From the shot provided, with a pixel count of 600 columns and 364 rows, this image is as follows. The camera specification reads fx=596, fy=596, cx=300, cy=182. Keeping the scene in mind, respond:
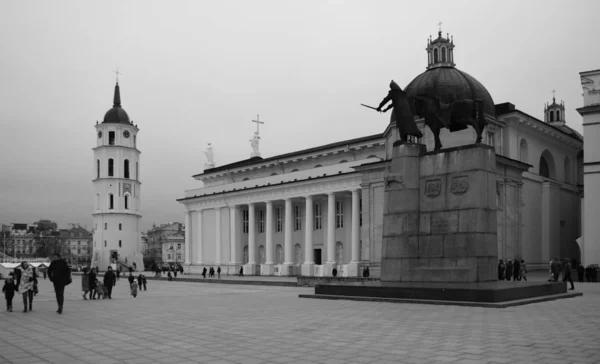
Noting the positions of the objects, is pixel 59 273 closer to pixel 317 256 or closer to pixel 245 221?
pixel 317 256

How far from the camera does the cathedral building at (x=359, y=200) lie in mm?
46781

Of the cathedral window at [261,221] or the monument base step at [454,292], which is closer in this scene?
the monument base step at [454,292]

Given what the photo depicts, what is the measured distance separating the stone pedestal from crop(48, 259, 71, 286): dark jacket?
10.3 m

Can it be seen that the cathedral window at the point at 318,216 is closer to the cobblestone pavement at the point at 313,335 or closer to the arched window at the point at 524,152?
the arched window at the point at 524,152

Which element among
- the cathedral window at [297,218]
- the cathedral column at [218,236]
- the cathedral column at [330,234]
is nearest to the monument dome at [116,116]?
the cathedral column at [218,236]

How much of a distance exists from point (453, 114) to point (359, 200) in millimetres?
30683

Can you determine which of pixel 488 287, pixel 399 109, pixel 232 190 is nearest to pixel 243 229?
pixel 232 190

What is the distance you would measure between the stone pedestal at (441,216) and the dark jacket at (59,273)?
33.7 feet

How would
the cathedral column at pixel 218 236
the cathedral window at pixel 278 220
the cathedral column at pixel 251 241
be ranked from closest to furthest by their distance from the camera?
the cathedral column at pixel 251 241 < the cathedral window at pixel 278 220 < the cathedral column at pixel 218 236

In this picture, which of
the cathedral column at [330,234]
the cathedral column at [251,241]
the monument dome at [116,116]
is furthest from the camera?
the monument dome at [116,116]

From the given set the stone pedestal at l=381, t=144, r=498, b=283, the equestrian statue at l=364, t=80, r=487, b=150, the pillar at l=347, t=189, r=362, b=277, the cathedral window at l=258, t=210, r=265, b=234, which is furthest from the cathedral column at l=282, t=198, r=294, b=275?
the stone pedestal at l=381, t=144, r=498, b=283

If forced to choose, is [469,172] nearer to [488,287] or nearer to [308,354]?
[488,287]

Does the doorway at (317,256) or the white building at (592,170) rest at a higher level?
the white building at (592,170)

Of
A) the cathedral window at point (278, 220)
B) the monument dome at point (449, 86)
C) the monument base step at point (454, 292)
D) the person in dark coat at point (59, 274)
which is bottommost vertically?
the monument base step at point (454, 292)
